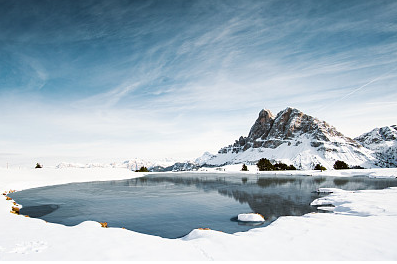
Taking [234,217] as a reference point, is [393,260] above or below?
above

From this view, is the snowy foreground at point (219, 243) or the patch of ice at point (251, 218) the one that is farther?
the patch of ice at point (251, 218)

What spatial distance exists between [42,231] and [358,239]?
17256 mm

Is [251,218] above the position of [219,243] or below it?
below

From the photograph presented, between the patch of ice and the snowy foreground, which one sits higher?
the snowy foreground

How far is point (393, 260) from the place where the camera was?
8.45 m

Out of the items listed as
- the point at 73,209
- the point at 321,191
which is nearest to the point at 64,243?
the point at 73,209

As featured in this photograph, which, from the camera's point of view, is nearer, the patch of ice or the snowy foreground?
the snowy foreground

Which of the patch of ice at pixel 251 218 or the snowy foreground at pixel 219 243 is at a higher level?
the snowy foreground at pixel 219 243

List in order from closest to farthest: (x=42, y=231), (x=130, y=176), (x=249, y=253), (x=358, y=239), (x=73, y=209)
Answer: (x=249, y=253) → (x=358, y=239) → (x=42, y=231) → (x=73, y=209) → (x=130, y=176)

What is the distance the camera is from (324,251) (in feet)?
31.2

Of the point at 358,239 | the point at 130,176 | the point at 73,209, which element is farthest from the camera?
the point at 130,176

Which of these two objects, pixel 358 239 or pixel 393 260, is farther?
pixel 358 239

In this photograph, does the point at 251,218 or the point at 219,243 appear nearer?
the point at 219,243

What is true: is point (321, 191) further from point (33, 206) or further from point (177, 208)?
point (33, 206)
